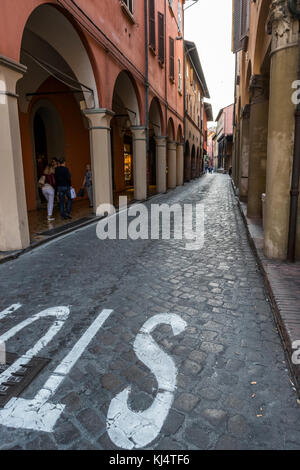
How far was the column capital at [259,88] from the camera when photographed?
25.7ft

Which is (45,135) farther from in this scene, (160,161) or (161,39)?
(161,39)

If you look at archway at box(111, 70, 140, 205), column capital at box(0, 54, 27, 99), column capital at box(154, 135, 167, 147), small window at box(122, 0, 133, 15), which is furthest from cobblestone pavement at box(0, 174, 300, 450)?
column capital at box(154, 135, 167, 147)

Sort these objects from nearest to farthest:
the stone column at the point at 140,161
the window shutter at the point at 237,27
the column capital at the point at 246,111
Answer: the column capital at the point at 246,111 → the window shutter at the point at 237,27 → the stone column at the point at 140,161

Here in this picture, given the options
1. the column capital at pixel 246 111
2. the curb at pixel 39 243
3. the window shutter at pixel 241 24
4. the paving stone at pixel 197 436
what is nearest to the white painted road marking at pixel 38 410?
Result: the paving stone at pixel 197 436

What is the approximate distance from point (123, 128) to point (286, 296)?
18.7 m

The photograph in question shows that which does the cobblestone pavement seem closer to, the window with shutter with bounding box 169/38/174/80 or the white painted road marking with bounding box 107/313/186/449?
the white painted road marking with bounding box 107/313/186/449

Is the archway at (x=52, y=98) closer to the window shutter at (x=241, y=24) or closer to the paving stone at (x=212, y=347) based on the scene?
the window shutter at (x=241, y=24)

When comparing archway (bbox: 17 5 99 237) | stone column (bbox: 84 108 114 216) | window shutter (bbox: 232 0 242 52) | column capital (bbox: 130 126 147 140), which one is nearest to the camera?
archway (bbox: 17 5 99 237)

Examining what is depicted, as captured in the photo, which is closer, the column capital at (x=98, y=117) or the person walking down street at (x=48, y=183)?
the person walking down street at (x=48, y=183)

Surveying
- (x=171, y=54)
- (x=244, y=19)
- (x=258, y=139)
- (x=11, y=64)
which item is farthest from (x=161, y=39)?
(x=11, y=64)

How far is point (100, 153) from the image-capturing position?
10086 mm

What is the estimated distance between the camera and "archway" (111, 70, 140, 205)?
13489 mm

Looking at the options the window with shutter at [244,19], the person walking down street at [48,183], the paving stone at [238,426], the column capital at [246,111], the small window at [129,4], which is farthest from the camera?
the small window at [129,4]

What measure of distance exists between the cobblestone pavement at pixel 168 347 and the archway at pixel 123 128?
881 centimetres
